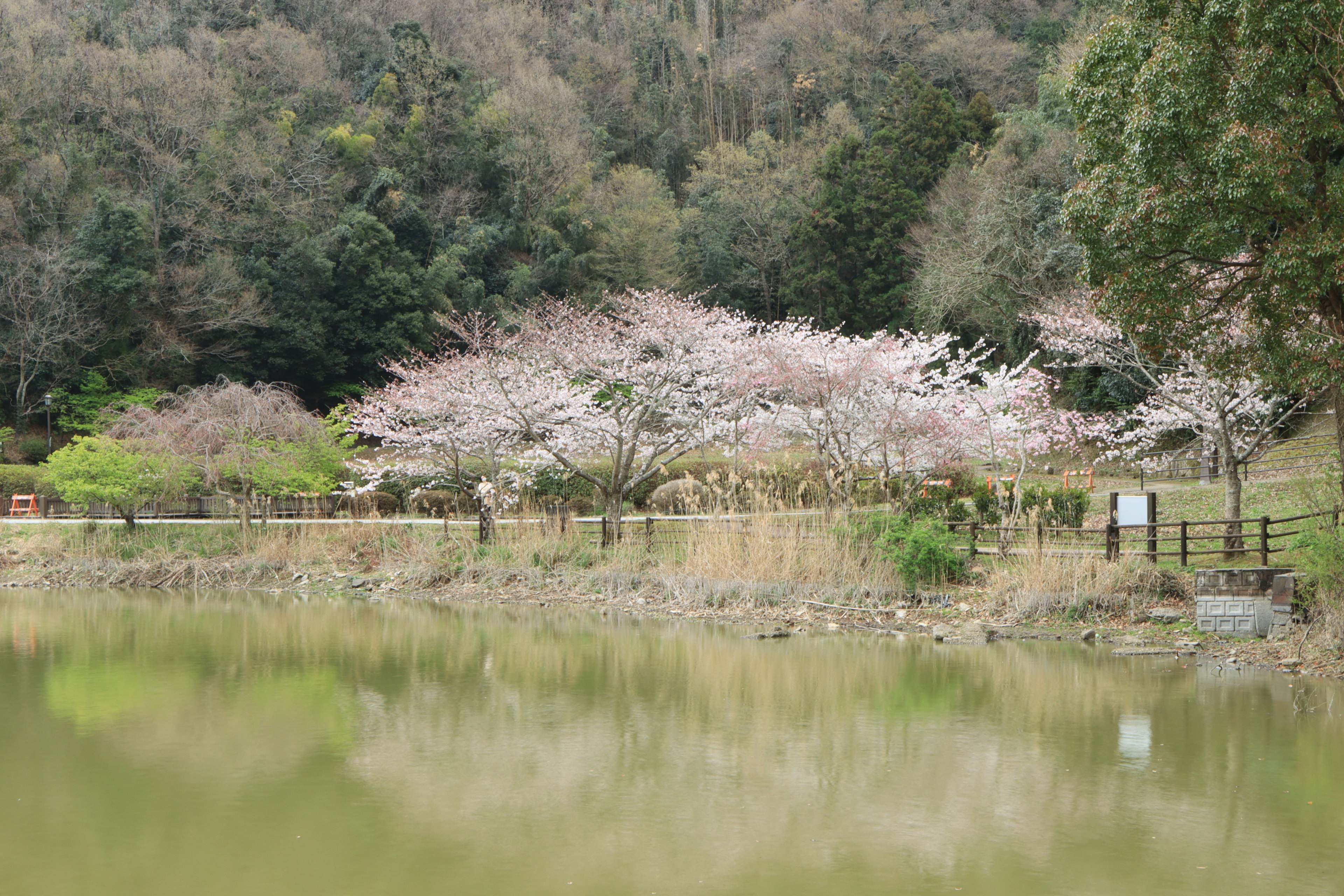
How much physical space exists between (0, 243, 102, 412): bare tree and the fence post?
30.0 m

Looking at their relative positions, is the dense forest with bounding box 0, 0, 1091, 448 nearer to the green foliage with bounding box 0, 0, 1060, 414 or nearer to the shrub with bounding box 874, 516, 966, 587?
the green foliage with bounding box 0, 0, 1060, 414

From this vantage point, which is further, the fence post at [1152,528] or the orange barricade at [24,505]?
the orange barricade at [24,505]

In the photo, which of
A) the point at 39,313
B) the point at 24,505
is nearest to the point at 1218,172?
the point at 24,505

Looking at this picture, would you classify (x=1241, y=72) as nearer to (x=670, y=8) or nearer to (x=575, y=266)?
(x=575, y=266)

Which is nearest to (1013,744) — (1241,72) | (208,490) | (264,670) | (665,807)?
(665,807)

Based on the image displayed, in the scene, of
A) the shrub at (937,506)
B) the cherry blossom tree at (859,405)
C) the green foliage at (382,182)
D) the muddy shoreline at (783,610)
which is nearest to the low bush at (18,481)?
the green foliage at (382,182)

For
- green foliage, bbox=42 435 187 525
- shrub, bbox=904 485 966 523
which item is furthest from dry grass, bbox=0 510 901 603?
shrub, bbox=904 485 966 523

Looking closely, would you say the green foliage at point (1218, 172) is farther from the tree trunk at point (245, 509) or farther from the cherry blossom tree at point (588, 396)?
the tree trunk at point (245, 509)

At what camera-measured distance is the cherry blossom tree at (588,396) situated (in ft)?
62.5

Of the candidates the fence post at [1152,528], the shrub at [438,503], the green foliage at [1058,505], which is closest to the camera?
the fence post at [1152,528]

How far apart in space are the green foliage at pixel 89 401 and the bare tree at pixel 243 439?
12.9 metres

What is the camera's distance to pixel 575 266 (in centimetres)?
4047

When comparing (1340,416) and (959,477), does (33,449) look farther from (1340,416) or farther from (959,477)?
(1340,416)

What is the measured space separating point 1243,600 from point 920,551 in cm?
370
